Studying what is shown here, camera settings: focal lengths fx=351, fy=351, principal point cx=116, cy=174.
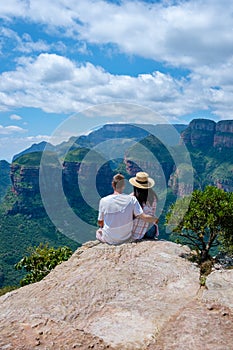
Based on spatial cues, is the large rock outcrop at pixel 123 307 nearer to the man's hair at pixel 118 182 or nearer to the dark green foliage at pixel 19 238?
the man's hair at pixel 118 182

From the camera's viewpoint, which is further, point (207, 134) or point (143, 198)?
point (207, 134)

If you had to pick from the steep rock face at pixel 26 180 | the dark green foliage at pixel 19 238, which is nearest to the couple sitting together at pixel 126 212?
the dark green foliage at pixel 19 238

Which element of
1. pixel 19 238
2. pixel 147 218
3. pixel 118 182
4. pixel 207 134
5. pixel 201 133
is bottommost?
pixel 19 238

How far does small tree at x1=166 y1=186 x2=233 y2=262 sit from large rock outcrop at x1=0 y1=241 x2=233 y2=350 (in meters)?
0.85

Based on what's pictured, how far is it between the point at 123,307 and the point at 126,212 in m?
2.44

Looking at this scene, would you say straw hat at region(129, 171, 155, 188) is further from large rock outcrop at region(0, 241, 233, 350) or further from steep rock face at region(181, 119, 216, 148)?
steep rock face at region(181, 119, 216, 148)

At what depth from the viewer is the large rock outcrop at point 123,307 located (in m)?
4.20

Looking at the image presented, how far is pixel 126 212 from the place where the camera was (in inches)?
281

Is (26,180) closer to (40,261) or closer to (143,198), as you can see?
(40,261)

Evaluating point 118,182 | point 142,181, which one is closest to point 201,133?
point 142,181

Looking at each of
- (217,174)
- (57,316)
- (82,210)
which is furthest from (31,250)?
(217,174)

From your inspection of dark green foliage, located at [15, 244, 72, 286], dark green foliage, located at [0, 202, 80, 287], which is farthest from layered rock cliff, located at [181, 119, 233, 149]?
dark green foliage, located at [15, 244, 72, 286]

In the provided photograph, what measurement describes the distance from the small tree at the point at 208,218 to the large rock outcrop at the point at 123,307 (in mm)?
850

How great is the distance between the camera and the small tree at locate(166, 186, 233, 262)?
7094 mm
